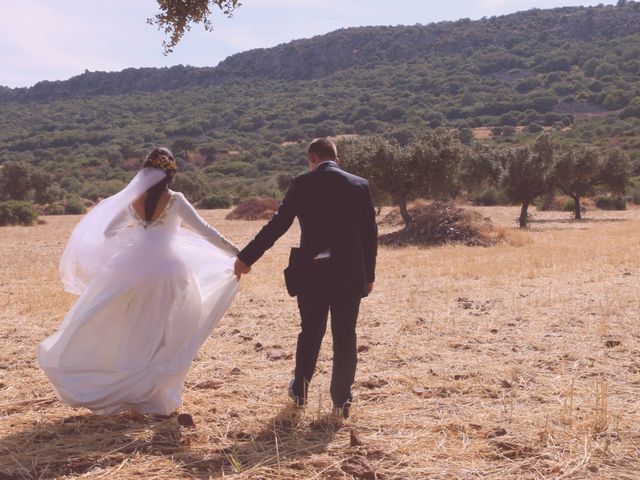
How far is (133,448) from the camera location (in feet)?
15.0

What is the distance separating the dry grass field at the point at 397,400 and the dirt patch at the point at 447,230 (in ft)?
31.2

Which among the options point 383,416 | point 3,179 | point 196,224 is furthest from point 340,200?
point 3,179

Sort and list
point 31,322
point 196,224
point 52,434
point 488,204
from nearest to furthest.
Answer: point 52,434
point 196,224
point 31,322
point 488,204

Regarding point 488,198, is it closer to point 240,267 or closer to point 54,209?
point 54,209

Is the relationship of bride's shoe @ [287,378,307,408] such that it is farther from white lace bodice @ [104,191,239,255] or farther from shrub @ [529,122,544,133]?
shrub @ [529,122,544,133]

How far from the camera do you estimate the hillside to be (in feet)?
256

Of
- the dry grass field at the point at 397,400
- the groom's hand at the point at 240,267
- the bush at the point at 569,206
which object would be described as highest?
the groom's hand at the point at 240,267

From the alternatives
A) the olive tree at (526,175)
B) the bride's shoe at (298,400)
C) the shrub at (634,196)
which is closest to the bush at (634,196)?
the shrub at (634,196)

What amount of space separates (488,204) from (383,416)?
141 feet

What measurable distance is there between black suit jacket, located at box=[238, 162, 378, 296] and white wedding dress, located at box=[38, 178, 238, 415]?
0.97 metres

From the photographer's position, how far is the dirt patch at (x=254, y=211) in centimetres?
3706

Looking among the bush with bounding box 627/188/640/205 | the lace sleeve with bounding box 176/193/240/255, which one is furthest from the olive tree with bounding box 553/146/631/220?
the lace sleeve with bounding box 176/193/240/255

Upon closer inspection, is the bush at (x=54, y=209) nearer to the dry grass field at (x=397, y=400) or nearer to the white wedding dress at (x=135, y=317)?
the dry grass field at (x=397, y=400)

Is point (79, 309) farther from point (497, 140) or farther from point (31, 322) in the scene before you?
point (497, 140)
